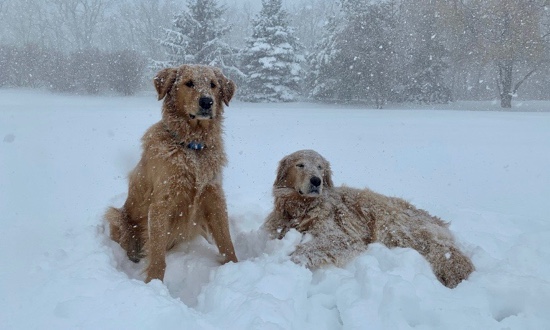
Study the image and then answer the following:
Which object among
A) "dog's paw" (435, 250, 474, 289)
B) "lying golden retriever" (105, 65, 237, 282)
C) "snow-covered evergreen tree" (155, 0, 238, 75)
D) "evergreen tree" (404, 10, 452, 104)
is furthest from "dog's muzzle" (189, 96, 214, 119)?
"evergreen tree" (404, 10, 452, 104)

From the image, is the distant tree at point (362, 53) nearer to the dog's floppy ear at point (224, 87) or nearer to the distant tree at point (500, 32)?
the distant tree at point (500, 32)

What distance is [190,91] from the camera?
355 centimetres

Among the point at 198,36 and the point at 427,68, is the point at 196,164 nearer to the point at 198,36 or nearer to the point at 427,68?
the point at 198,36

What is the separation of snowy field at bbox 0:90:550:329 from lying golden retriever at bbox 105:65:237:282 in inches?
9.0

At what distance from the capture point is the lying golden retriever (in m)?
3.38

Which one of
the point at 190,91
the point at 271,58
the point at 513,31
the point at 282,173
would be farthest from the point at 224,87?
the point at 513,31

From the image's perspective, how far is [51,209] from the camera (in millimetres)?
4941

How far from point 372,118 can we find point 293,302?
15.0 metres

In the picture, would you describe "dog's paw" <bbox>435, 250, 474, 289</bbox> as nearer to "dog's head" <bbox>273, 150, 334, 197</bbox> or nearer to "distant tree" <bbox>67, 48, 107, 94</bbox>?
"dog's head" <bbox>273, 150, 334, 197</bbox>

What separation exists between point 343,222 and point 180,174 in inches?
65.0

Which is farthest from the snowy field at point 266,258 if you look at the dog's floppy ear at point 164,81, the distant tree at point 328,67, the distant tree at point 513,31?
the distant tree at point 328,67

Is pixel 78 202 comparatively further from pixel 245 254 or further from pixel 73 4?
pixel 73 4

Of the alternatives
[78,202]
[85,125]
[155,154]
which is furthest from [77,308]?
[85,125]

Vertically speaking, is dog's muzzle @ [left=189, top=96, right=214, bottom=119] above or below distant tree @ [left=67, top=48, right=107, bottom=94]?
below
